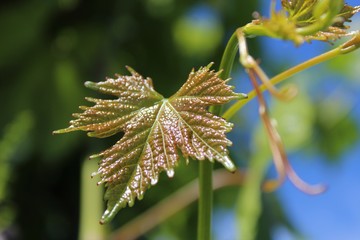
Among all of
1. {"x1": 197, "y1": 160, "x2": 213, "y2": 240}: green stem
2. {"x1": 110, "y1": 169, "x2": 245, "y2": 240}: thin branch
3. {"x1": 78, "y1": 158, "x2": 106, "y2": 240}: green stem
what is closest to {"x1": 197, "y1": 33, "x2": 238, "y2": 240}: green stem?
{"x1": 197, "y1": 160, "x2": 213, "y2": 240}: green stem

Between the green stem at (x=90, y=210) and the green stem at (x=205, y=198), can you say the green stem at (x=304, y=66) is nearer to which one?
the green stem at (x=205, y=198)

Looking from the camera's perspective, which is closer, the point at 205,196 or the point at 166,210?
the point at 205,196

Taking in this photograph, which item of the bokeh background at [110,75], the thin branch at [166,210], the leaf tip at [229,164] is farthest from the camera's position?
the bokeh background at [110,75]

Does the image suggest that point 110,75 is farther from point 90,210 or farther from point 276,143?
point 276,143

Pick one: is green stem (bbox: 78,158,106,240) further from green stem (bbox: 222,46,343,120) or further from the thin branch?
green stem (bbox: 222,46,343,120)

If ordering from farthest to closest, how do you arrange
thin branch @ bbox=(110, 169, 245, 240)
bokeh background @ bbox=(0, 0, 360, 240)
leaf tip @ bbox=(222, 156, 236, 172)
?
bokeh background @ bbox=(0, 0, 360, 240)
thin branch @ bbox=(110, 169, 245, 240)
leaf tip @ bbox=(222, 156, 236, 172)

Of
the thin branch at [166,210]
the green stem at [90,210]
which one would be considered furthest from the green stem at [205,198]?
the green stem at [90,210]

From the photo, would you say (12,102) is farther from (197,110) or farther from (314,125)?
(197,110)

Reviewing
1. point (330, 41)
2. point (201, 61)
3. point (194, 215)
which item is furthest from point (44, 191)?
point (330, 41)

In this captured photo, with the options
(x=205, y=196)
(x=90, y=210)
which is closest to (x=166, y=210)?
(x=90, y=210)
